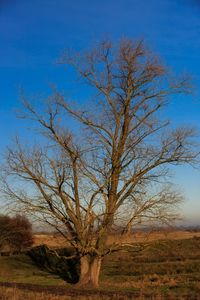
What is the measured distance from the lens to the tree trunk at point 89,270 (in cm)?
Result: 2355

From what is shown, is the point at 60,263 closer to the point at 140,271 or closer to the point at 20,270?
the point at 20,270

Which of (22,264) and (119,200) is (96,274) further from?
(22,264)

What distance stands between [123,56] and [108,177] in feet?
22.6

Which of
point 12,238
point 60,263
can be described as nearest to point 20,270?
point 60,263

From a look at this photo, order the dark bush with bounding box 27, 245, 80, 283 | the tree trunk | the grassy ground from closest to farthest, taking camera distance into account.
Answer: the tree trunk < the dark bush with bounding box 27, 245, 80, 283 < the grassy ground

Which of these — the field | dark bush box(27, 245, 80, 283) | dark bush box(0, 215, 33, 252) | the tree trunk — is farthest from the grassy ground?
dark bush box(0, 215, 33, 252)

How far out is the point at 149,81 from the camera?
24453 mm

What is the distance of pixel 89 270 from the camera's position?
2378 centimetres

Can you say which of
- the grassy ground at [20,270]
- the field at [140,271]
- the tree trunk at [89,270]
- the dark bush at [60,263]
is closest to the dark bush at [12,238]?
the field at [140,271]

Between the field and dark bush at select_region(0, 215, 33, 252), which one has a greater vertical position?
dark bush at select_region(0, 215, 33, 252)

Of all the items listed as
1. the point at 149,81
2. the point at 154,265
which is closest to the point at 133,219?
the point at 149,81

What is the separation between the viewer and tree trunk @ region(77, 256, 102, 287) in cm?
2355

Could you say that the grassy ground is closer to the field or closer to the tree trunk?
the field

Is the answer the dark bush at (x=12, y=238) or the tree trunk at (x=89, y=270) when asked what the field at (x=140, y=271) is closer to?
the tree trunk at (x=89, y=270)
